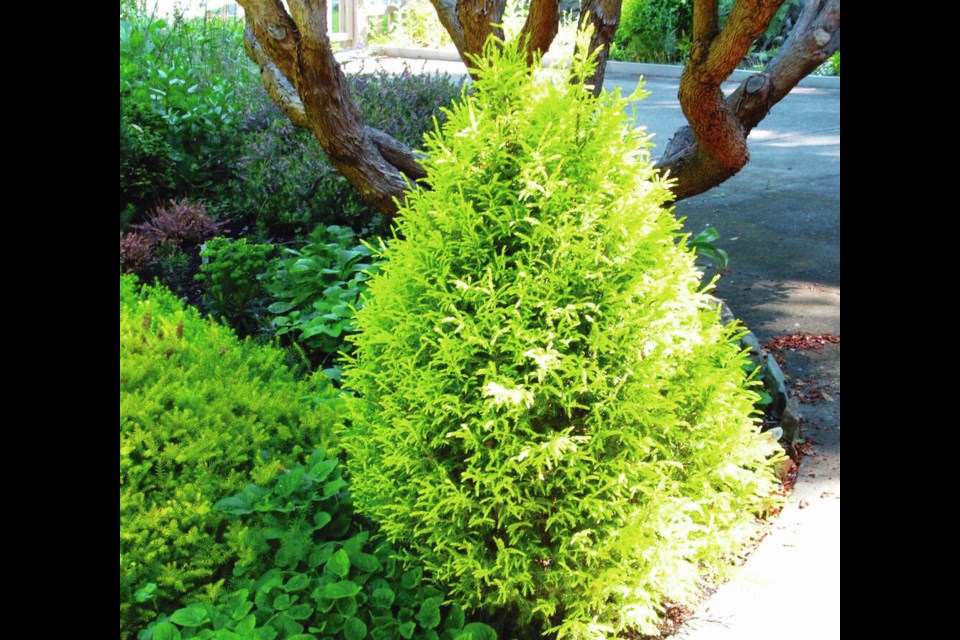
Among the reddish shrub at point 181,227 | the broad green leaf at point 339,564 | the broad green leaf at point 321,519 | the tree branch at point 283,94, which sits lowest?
the broad green leaf at point 339,564

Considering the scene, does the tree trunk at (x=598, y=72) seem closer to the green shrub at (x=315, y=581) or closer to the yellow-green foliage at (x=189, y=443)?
the yellow-green foliage at (x=189, y=443)

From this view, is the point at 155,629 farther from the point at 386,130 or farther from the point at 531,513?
the point at 386,130

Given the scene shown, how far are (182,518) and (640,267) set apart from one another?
1.85 metres

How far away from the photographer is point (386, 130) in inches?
256

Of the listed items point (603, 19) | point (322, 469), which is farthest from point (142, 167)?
point (322, 469)

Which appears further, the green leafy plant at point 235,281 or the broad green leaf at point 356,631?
the green leafy plant at point 235,281

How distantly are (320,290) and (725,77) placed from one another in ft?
8.09

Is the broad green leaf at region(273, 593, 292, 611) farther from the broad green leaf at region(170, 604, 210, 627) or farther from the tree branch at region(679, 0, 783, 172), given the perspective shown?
the tree branch at region(679, 0, 783, 172)

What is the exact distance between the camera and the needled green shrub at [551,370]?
2676 millimetres

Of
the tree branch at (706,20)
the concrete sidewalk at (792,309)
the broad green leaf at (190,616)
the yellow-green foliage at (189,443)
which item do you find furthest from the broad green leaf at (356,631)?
the tree branch at (706,20)

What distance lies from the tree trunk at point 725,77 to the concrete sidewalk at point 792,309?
105cm

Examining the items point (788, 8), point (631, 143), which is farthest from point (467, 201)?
point (788, 8)

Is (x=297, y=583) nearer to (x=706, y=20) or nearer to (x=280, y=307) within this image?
(x=280, y=307)

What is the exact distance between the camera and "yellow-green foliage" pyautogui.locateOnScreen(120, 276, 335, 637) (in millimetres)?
3135
